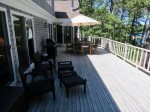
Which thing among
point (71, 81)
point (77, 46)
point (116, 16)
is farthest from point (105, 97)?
point (116, 16)

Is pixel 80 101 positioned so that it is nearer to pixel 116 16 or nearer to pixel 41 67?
pixel 41 67

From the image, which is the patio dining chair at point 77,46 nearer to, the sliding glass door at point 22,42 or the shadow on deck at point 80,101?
the sliding glass door at point 22,42

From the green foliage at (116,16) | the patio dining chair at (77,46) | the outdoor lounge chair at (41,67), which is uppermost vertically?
the green foliage at (116,16)

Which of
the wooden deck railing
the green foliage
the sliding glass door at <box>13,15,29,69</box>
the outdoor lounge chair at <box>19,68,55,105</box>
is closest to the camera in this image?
the outdoor lounge chair at <box>19,68,55,105</box>

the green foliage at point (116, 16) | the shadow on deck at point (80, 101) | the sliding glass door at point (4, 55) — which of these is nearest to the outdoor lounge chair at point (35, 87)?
the shadow on deck at point (80, 101)

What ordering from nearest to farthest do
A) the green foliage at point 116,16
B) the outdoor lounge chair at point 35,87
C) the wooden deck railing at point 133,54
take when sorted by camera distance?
the outdoor lounge chair at point 35,87
the wooden deck railing at point 133,54
the green foliage at point 116,16

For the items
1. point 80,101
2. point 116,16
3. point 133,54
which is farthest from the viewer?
point 116,16

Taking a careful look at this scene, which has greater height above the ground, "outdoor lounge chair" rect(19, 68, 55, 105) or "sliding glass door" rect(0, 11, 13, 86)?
"sliding glass door" rect(0, 11, 13, 86)

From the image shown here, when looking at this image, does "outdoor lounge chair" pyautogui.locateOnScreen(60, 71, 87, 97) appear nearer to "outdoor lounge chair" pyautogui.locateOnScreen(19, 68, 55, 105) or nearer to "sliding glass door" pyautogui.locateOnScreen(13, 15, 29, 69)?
"outdoor lounge chair" pyautogui.locateOnScreen(19, 68, 55, 105)

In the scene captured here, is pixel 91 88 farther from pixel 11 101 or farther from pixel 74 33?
pixel 74 33

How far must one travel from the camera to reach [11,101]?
218 centimetres

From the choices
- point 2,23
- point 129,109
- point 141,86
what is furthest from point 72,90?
point 2,23

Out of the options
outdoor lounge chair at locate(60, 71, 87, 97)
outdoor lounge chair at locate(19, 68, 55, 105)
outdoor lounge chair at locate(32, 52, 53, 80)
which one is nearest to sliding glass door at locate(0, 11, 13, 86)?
outdoor lounge chair at locate(19, 68, 55, 105)

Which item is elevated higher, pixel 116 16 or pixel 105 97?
pixel 116 16
